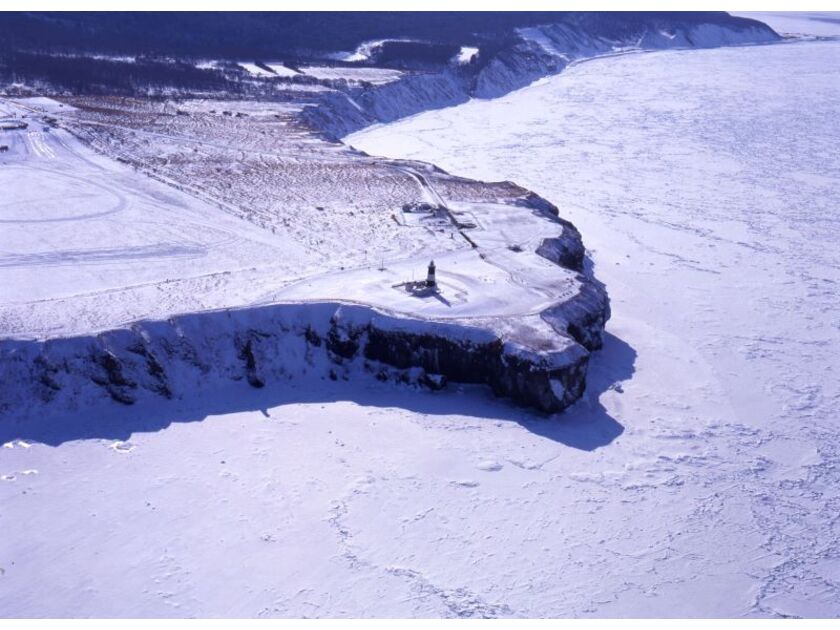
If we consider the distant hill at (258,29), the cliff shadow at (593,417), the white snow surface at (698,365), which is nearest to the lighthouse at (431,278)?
the cliff shadow at (593,417)

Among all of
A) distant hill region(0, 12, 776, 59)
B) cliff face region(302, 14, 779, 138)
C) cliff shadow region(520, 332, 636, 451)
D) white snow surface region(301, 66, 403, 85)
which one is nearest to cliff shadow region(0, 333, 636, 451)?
cliff shadow region(520, 332, 636, 451)

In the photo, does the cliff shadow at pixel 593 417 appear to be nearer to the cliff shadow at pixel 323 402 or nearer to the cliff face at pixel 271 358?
the cliff shadow at pixel 323 402

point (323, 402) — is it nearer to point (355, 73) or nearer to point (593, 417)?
point (593, 417)

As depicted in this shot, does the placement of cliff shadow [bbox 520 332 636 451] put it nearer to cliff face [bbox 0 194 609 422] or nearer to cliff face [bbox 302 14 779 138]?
cliff face [bbox 0 194 609 422]

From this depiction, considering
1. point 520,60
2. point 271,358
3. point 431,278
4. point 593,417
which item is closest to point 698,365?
point 593,417

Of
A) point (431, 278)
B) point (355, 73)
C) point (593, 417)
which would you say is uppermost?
point (355, 73)
